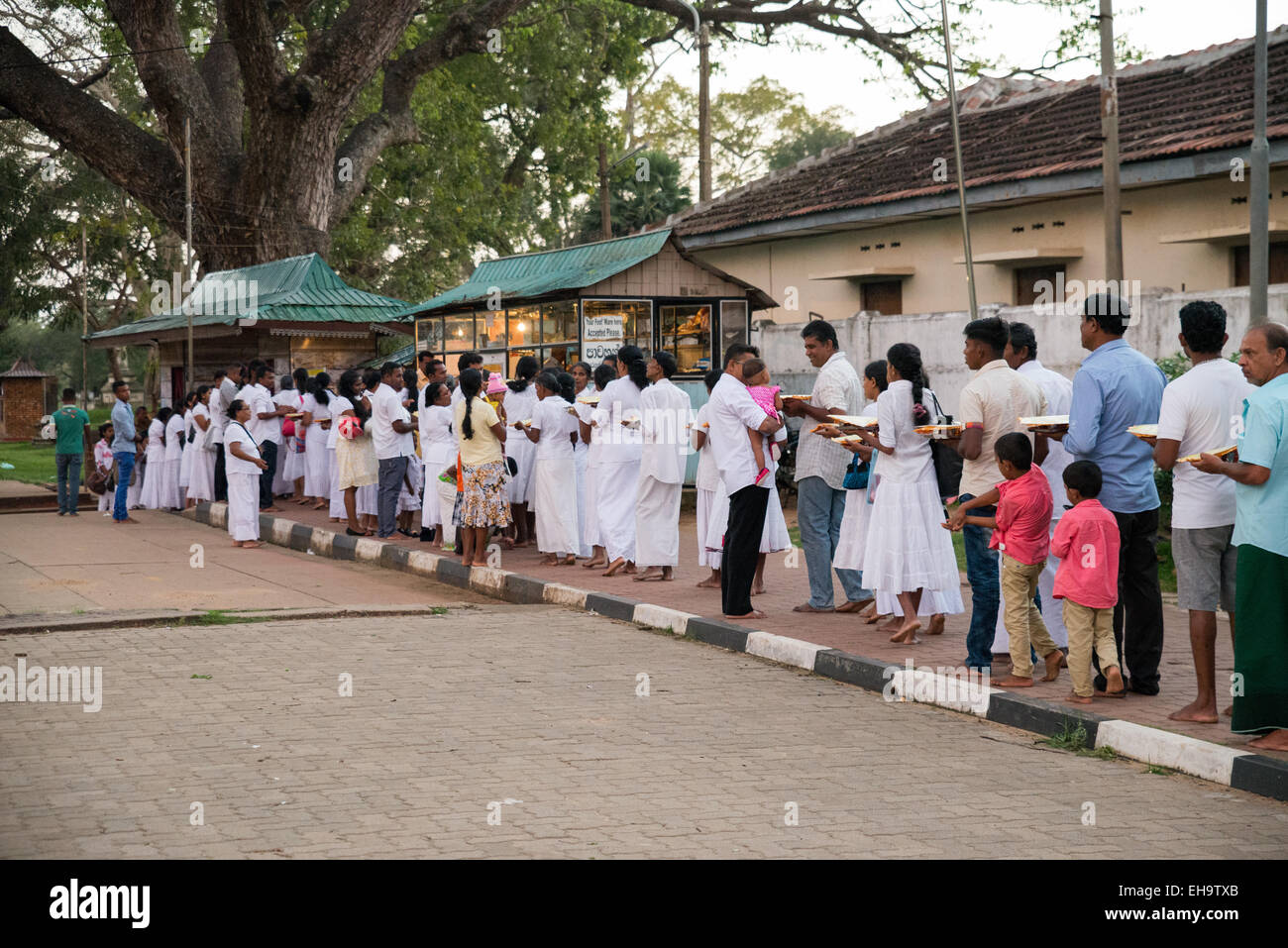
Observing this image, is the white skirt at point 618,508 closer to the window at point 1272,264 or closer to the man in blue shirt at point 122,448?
the window at point 1272,264

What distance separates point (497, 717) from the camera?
7137 millimetres

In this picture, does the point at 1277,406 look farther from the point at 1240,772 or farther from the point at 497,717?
the point at 497,717

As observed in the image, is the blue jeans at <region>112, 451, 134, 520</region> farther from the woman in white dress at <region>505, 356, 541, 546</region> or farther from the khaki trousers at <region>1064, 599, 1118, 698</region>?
the khaki trousers at <region>1064, 599, 1118, 698</region>

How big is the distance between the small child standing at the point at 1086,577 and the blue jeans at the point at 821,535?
115 inches

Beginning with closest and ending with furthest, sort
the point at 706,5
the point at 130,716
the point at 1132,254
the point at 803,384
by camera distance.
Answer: the point at 130,716 → the point at 1132,254 → the point at 803,384 → the point at 706,5

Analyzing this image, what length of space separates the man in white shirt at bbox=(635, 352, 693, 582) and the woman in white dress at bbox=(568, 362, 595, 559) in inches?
59.1

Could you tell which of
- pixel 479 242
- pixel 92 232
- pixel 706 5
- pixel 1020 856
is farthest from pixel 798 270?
pixel 92 232

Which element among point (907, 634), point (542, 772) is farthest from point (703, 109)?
point (542, 772)

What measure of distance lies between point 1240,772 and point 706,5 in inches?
1005

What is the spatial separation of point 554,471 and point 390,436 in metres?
2.66

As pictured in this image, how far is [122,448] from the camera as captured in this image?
63.4 feet

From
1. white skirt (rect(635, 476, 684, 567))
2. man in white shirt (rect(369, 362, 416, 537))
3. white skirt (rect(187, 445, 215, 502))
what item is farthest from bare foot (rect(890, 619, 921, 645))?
white skirt (rect(187, 445, 215, 502))

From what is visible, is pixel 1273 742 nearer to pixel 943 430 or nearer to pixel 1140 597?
pixel 1140 597

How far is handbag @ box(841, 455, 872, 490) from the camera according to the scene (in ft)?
31.8
